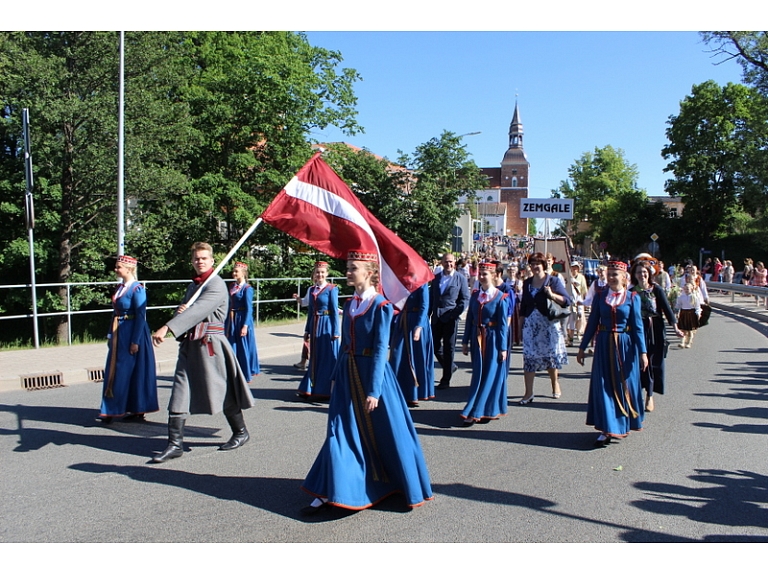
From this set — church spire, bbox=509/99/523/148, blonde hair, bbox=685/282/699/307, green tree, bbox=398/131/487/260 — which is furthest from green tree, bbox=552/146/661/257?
church spire, bbox=509/99/523/148

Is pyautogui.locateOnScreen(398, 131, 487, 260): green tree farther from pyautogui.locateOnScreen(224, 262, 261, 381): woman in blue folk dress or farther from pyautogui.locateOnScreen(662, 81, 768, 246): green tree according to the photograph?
pyautogui.locateOnScreen(662, 81, 768, 246): green tree

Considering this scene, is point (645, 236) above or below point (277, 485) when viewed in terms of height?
above

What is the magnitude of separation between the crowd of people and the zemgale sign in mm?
11258

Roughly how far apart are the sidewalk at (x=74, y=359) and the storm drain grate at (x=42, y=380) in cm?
4

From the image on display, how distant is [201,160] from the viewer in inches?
857

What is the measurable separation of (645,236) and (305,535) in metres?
56.5

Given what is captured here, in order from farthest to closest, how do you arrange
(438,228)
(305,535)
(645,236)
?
(645,236) < (438,228) < (305,535)

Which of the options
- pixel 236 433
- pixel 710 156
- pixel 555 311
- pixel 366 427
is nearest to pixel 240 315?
pixel 236 433

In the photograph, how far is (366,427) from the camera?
4688 mm

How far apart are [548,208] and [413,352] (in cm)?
1463

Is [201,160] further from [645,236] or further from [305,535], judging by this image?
[645,236]

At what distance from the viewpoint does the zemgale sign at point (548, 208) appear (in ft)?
71.0

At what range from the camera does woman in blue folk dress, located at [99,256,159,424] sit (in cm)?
710

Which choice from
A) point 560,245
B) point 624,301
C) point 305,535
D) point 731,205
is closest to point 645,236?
point 731,205
